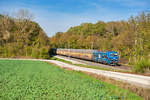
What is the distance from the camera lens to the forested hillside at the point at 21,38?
2144 inches

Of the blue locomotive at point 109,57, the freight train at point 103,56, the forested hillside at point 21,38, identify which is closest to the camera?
the blue locomotive at point 109,57

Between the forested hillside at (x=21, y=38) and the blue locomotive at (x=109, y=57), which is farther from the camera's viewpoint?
the forested hillside at (x=21, y=38)

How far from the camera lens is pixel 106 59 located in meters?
32.5

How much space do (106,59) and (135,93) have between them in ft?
70.0

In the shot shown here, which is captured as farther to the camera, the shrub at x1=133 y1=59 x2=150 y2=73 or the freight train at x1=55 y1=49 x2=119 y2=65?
the freight train at x1=55 y1=49 x2=119 y2=65

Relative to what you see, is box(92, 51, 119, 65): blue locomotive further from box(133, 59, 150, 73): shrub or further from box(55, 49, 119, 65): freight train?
box(133, 59, 150, 73): shrub

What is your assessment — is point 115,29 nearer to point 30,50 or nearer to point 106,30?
point 106,30

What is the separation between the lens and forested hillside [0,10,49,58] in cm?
5447

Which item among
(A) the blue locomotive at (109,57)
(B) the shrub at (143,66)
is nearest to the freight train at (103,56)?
(A) the blue locomotive at (109,57)

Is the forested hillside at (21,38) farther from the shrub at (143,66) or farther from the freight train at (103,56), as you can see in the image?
the shrub at (143,66)

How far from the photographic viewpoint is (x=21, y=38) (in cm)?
6366

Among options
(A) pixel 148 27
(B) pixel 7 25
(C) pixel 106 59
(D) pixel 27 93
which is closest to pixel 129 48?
(C) pixel 106 59

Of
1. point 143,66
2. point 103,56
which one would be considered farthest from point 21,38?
point 143,66

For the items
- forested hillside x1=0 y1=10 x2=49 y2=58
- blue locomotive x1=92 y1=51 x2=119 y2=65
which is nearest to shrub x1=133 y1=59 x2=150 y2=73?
blue locomotive x1=92 y1=51 x2=119 y2=65
